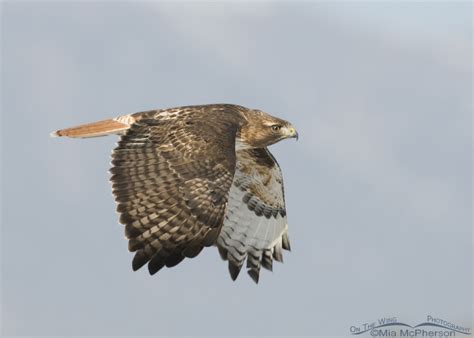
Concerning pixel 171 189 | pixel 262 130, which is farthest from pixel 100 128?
pixel 171 189

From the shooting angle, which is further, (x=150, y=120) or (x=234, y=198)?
(x=234, y=198)

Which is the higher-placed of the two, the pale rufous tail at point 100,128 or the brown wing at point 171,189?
the pale rufous tail at point 100,128

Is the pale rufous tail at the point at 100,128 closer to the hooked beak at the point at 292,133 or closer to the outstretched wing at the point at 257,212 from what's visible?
the outstretched wing at the point at 257,212

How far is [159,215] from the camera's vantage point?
43.4 ft

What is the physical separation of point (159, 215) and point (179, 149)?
112cm

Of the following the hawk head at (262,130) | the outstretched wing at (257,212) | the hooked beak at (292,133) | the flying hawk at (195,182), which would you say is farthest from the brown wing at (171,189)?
the outstretched wing at (257,212)

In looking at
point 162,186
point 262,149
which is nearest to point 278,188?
point 262,149

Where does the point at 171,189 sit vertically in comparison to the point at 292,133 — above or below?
below

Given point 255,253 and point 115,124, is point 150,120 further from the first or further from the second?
point 255,253

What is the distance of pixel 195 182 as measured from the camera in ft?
44.0

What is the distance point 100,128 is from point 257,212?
2.90 meters

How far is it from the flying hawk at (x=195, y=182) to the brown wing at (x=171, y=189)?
0.04ft

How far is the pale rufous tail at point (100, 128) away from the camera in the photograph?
1552 centimetres

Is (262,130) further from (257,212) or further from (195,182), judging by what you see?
(195,182)
